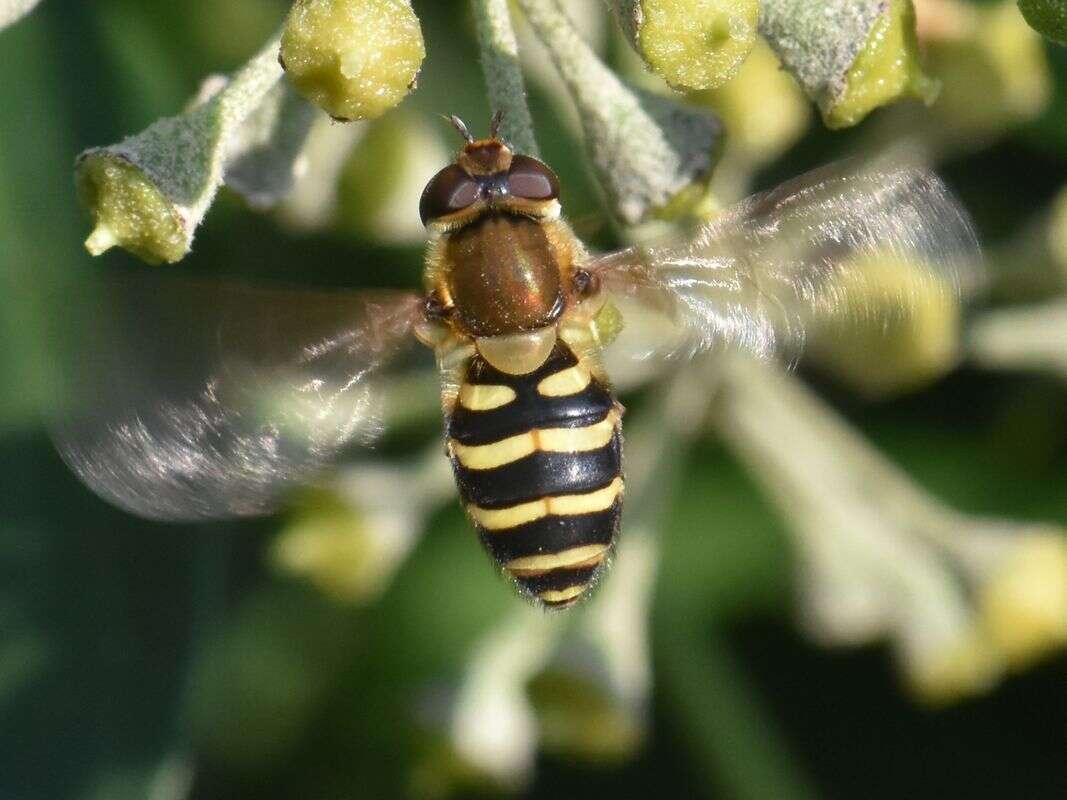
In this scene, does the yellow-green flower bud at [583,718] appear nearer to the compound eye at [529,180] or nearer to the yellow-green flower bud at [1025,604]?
the yellow-green flower bud at [1025,604]

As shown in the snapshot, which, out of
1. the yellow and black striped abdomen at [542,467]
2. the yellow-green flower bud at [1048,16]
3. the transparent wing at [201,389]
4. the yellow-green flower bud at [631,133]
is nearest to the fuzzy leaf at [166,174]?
the transparent wing at [201,389]

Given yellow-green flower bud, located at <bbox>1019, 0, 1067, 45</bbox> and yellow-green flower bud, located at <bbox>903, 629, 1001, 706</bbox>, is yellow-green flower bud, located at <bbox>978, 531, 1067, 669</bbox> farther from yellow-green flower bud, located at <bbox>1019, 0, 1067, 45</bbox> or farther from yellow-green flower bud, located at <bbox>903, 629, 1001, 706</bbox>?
yellow-green flower bud, located at <bbox>1019, 0, 1067, 45</bbox>

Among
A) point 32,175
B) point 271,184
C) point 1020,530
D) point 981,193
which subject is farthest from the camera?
point 981,193

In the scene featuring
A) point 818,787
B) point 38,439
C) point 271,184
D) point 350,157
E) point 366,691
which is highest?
point 271,184

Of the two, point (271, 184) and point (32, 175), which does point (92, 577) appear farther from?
point (271, 184)

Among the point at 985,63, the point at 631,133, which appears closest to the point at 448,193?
the point at 631,133

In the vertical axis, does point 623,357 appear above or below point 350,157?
below

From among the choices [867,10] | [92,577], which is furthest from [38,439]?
[867,10]
